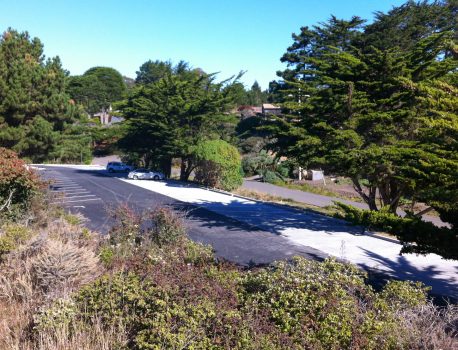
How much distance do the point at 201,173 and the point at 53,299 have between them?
29433 millimetres

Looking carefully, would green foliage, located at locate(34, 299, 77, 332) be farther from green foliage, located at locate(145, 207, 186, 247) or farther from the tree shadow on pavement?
the tree shadow on pavement

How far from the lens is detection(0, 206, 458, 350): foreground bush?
532 centimetres

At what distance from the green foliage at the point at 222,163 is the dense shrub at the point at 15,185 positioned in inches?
779

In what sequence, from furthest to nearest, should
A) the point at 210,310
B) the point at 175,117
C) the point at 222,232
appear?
the point at 175,117 < the point at 222,232 < the point at 210,310

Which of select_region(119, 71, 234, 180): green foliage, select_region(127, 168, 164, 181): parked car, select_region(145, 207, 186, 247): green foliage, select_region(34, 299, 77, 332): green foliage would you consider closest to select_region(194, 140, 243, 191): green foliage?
select_region(119, 71, 234, 180): green foliage

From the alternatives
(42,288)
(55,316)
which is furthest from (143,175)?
(55,316)

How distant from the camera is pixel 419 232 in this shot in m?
6.62

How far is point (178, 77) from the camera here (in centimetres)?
4247

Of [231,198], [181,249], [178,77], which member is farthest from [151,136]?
[181,249]

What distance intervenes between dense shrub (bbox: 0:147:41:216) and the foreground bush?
222 inches

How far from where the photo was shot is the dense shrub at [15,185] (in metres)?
12.3

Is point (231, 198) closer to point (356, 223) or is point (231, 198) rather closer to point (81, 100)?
point (356, 223)

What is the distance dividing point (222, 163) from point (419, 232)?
2611 centimetres

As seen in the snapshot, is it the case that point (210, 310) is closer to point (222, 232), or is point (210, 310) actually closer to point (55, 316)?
point (55, 316)
